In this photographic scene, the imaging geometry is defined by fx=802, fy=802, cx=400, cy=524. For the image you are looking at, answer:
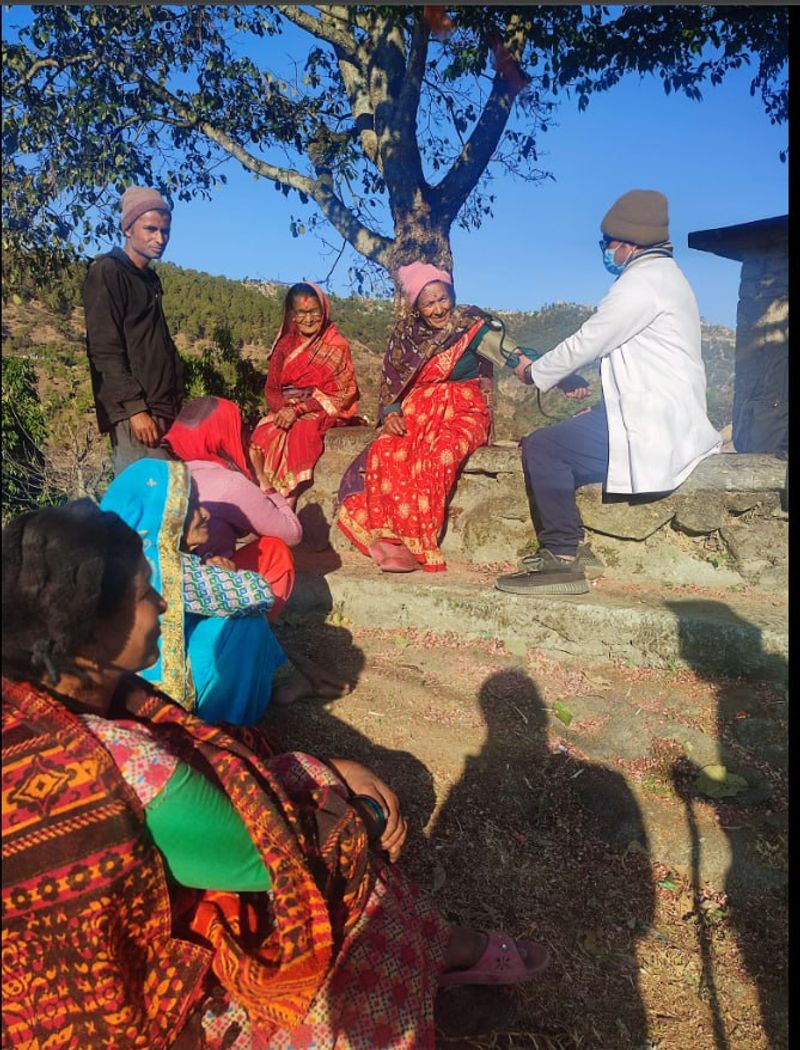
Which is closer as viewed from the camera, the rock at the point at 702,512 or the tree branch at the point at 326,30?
the rock at the point at 702,512

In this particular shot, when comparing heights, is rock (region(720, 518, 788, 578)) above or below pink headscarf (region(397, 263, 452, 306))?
below

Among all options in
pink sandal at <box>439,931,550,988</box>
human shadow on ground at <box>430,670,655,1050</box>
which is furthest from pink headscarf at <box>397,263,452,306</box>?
pink sandal at <box>439,931,550,988</box>

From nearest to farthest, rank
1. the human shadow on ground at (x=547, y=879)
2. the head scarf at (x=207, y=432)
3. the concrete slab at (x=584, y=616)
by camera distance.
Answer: the human shadow on ground at (x=547, y=879) → the head scarf at (x=207, y=432) → the concrete slab at (x=584, y=616)

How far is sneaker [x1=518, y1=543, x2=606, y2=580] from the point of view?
12.5 ft

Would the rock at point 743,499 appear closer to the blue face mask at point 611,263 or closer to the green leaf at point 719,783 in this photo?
the blue face mask at point 611,263

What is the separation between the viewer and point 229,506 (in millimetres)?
2859

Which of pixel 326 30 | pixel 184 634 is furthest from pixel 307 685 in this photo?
pixel 326 30

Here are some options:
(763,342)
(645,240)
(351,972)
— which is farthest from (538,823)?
(763,342)

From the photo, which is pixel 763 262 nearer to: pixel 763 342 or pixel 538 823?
pixel 763 342

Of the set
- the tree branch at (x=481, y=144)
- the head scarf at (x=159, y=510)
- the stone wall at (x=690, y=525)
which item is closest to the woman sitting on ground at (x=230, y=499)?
the head scarf at (x=159, y=510)

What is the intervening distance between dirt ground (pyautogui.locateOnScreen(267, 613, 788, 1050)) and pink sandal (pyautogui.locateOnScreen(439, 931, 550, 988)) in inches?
3.2

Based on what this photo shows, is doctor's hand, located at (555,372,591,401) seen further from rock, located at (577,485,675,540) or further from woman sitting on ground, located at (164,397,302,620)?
woman sitting on ground, located at (164,397,302,620)

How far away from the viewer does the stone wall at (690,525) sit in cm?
376

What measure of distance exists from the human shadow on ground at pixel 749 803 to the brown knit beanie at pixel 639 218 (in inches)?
63.0
